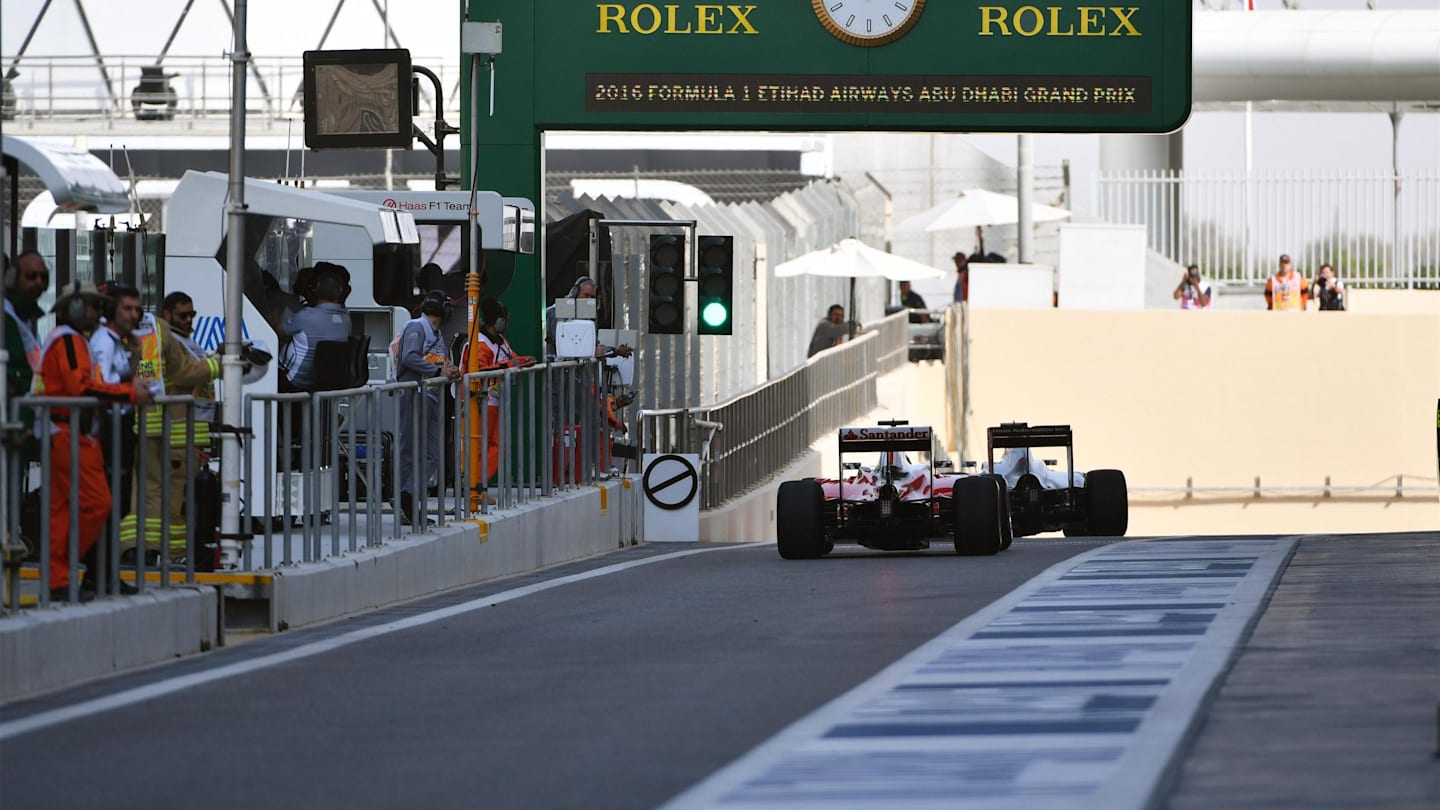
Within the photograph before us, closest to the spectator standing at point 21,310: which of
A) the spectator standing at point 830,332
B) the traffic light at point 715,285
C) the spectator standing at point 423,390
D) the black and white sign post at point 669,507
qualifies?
the spectator standing at point 423,390

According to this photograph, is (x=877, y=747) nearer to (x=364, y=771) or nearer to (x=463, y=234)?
(x=364, y=771)

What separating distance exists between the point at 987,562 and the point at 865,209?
2439 cm

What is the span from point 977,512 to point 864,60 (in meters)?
5.19

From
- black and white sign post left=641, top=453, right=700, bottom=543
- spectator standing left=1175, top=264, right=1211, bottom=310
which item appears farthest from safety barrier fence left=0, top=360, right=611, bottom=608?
spectator standing left=1175, top=264, right=1211, bottom=310

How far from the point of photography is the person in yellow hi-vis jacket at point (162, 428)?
1209 centimetres

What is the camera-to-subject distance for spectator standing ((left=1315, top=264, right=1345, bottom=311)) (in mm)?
41000

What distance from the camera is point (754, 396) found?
87.4 ft

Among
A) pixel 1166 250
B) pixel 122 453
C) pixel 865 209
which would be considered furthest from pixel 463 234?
Answer: pixel 1166 250

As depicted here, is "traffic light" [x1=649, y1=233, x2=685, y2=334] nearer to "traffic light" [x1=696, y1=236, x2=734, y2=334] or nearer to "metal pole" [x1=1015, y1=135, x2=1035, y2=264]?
"traffic light" [x1=696, y1=236, x2=734, y2=334]

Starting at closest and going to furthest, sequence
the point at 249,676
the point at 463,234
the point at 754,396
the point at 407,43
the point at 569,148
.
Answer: the point at 249,676, the point at 463,234, the point at 754,396, the point at 569,148, the point at 407,43

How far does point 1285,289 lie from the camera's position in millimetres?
40969

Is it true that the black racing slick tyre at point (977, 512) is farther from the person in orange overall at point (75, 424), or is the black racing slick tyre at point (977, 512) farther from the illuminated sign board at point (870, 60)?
the person in orange overall at point (75, 424)

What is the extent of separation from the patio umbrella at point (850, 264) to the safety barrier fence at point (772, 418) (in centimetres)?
75

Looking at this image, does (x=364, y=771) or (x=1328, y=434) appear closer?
(x=364, y=771)
